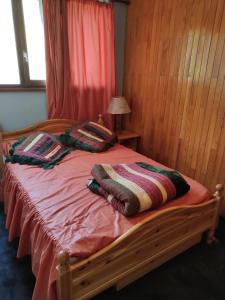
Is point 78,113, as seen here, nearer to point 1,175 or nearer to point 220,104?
point 1,175

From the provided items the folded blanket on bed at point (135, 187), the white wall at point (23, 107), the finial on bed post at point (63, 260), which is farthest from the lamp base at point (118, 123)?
the finial on bed post at point (63, 260)

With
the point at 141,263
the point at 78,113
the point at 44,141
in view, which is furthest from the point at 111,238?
the point at 78,113

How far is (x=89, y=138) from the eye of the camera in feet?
8.64

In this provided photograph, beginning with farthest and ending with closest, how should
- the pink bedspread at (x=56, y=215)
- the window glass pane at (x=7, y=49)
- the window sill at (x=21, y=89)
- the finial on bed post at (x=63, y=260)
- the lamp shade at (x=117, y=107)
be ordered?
the lamp shade at (x=117, y=107) → the window sill at (x=21, y=89) → the window glass pane at (x=7, y=49) → the pink bedspread at (x=56, y=215) → the finial on bed post at (x=63, y=260)

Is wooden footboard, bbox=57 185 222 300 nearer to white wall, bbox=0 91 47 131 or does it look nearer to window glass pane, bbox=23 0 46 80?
white wall, bbox=0 91 47 131

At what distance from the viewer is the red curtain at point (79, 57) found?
102 inches

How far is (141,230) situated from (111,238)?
0.63 ft

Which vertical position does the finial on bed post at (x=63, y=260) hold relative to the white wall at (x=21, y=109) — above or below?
below

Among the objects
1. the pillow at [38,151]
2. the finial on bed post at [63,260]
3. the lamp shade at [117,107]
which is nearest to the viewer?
the finial on bed post at [63,260]

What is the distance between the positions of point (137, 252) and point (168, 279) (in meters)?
0.47

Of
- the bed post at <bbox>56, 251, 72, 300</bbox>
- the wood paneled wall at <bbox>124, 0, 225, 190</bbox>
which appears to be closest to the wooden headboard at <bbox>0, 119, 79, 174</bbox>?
the wood paneled wall at <bbox>124, 0, 225, 190</bbox>

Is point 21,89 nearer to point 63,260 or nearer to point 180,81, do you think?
point 180,81

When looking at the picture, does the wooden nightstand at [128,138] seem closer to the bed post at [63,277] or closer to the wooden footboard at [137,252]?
the wooden footboard at [137,252]

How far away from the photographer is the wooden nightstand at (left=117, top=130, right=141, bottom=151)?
10.2 feet
